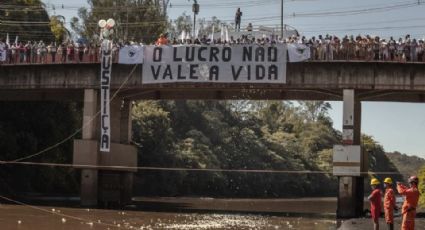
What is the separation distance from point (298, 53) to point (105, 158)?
1290cm

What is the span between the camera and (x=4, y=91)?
43.4m

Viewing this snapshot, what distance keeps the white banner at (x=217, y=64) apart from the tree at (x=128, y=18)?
1764 inches

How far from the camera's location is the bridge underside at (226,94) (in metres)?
37.8

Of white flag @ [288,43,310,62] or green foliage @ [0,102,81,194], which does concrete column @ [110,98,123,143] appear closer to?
green foliage @ [0,102,81,194]

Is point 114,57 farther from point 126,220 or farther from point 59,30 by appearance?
point 59,30

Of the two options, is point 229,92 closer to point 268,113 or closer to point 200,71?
point 200,71

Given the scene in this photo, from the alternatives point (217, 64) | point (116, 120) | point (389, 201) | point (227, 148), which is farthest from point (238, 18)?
point (227, 148)

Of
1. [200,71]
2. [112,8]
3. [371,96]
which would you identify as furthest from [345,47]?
[112,8]

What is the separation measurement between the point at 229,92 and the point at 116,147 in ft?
25.8

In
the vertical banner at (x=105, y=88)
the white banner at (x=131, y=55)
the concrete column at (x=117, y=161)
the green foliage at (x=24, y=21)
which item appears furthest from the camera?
the green foliage at (x=24, y=21)

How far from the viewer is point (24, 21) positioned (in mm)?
56062

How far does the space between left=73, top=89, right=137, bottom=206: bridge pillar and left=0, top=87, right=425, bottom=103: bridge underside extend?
5.71 ft

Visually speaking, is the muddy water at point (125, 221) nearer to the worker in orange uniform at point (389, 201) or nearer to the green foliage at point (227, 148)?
the worker in orange uniform at point (389, 201)

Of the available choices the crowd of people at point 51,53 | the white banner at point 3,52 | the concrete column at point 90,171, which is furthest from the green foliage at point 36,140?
the concrete column at point 90,171
